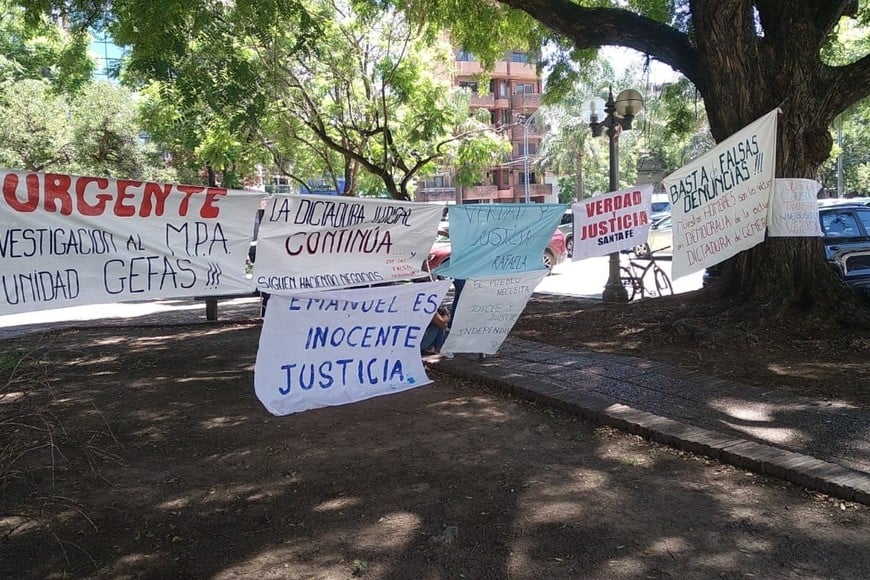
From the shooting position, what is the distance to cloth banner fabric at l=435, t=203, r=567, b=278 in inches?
264

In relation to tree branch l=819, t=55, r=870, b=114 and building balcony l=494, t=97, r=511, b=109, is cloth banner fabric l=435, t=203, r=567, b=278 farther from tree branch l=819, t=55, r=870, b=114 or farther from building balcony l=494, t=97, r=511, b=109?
building balcony l=494, t=97, r=511, b=109

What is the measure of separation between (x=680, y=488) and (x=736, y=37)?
20.2 ft

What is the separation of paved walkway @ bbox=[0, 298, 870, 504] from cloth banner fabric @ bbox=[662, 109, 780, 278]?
1339 mm

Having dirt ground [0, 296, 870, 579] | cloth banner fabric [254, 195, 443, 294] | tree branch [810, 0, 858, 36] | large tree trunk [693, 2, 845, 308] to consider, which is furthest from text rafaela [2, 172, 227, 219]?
tree branch [810, 0, 858, 36]

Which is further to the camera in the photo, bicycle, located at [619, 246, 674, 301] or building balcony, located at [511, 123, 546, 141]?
building balcony, located at [511, 123, 546, 141]

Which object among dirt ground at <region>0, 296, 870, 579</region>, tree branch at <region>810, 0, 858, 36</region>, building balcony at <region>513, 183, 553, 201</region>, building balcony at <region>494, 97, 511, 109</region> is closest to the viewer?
dirt ground at <region>0, 296, 870, 579</region>

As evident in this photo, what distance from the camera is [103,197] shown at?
4.36 m

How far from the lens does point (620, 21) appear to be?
30.1 feet

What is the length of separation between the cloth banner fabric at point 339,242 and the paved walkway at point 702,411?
1.64 metres

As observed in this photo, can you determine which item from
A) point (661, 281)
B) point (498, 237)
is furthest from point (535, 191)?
point (498, 237)

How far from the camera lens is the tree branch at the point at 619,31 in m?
9.15

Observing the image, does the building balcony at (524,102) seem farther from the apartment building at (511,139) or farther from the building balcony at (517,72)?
the building balcony at (517,72)

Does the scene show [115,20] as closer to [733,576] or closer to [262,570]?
[262,570]

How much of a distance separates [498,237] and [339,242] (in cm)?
193
